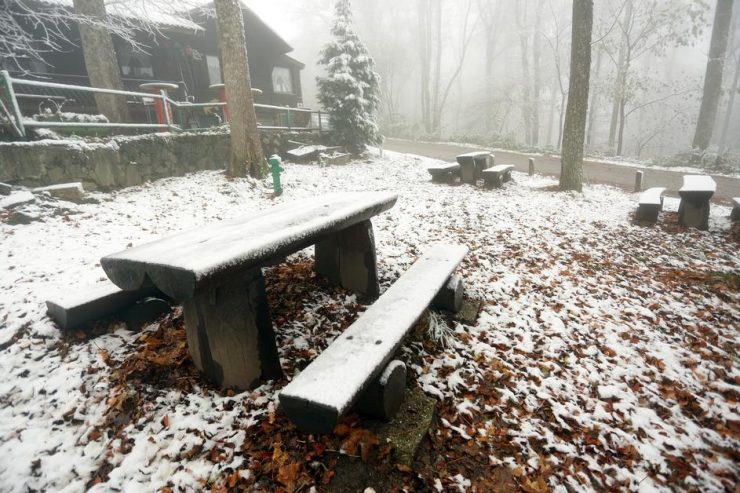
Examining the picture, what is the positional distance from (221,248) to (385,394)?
135 cm

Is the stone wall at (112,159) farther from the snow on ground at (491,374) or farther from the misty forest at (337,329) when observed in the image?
the snow on ground at (491,374)

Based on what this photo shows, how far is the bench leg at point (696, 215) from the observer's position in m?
6.20

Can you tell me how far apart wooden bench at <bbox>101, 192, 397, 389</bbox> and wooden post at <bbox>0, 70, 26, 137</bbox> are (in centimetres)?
548

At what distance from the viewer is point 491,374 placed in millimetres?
2887

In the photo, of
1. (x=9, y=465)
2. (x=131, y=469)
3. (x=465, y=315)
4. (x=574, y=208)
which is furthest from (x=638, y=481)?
(x=574, y=208)

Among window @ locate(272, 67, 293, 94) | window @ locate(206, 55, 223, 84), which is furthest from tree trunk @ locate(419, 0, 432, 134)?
window @ locate(206, 55, 223, 84)

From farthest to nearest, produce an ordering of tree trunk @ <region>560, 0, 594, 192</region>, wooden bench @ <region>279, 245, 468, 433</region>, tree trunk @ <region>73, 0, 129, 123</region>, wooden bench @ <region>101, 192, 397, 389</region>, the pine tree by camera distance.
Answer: the pine tree, tree trunk @ <region>73, 0, 129, 123</region>, tree trunk @ <region>560, 0, 594, 192</region>, wooden bench @ <region>101, 192, 397, 389</region>, wooden bench @ <region>279, 245, 468, 433</region>

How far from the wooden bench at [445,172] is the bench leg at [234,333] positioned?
7765 millimetres

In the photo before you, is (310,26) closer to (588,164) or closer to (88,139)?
(588,164)

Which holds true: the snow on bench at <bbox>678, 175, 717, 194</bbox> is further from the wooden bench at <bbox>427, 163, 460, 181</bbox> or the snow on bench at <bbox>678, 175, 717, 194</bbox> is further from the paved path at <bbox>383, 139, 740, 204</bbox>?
the wooden bench at <bbox>427, 163, 460, 181</bbox>


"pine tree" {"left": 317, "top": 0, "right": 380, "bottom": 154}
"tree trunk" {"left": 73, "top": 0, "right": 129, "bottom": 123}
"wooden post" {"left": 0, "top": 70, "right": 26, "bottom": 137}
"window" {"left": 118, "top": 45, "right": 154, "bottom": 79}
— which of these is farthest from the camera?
"window" {"left": 118, "top": 45, "right": 154, "bottom": 79}

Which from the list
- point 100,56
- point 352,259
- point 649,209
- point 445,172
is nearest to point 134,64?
point 100,56

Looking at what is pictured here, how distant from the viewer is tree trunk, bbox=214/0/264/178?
6973 millimetres

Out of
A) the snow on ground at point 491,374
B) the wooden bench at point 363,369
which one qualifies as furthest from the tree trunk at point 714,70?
the wooden bench at point 363,369
